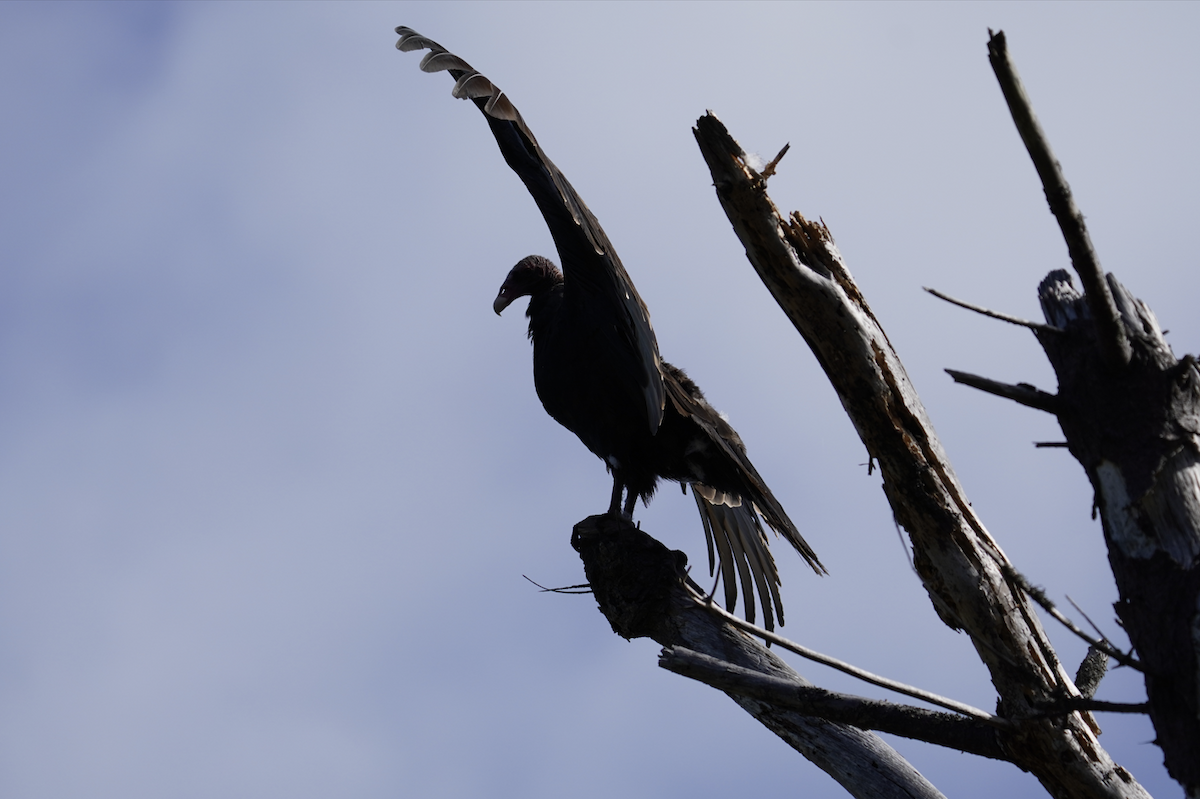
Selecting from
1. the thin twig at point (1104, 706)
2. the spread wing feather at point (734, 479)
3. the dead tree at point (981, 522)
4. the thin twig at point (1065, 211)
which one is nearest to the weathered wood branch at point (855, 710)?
the dead tree at point (981, 522)

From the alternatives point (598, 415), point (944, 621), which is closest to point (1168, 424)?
point (944, 621)

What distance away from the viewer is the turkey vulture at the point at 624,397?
3062 millimetres

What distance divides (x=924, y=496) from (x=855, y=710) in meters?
0.51

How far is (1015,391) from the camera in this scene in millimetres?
1668

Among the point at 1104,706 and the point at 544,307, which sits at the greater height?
the point at 544,307

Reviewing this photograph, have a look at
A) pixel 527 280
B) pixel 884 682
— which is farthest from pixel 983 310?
pixel 527 280

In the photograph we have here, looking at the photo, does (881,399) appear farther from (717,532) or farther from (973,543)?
(717,532)

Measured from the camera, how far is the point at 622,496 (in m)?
3.87

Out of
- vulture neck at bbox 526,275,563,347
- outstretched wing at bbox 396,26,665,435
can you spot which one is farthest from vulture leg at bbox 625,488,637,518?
vulture neck at bbox 526,275,563,347

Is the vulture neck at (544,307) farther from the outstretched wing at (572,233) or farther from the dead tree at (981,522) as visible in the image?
the dead tree at (981,522)

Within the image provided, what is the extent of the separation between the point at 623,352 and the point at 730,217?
4.76 ft

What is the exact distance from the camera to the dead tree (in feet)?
4.95

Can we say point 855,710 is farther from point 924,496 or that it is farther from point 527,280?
point 527,280

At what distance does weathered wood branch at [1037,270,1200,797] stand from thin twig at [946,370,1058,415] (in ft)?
0.09
